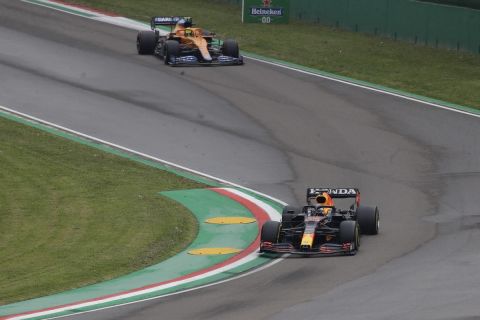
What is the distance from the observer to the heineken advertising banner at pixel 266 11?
4691 cm

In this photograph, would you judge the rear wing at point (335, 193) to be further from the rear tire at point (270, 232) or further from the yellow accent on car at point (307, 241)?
the yellow accent on car at point (307, 241)

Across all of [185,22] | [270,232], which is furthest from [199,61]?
[270,232]

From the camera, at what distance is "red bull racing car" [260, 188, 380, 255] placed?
838 inches

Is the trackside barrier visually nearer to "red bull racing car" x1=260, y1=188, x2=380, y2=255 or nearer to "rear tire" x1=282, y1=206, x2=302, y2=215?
"red bull racing car" x1=260, y1=188, x2=380, y2=255

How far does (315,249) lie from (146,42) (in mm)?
20888

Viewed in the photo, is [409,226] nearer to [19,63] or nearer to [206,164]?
[206,164]

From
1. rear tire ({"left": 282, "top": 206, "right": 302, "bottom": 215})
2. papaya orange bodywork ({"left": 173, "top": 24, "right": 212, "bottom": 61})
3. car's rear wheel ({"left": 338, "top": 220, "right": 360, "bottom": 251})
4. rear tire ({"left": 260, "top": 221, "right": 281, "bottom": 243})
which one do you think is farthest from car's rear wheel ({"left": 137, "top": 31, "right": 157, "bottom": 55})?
car's rear wheel ({"left": 338, "top": 220, "right": 360, "bottom": 251})

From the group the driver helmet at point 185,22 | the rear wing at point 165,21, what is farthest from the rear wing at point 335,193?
the rear wing at point 165,21

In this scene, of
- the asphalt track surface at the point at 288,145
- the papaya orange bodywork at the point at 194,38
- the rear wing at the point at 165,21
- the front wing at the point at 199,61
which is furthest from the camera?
the rear wing at the point at 165,21

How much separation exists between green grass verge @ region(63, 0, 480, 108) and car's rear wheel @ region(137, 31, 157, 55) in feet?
12.1

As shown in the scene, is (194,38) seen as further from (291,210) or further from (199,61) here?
(291,210)

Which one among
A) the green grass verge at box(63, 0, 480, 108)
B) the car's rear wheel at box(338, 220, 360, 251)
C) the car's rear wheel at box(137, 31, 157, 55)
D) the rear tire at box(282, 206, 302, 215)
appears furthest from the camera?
the car's rear wheel at box(137, 31, 157, 55)

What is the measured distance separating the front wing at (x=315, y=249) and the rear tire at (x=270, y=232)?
92 millimetres

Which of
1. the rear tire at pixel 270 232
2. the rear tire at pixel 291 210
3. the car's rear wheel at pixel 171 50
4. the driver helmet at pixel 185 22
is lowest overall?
the rear tire at pixel 270 232
